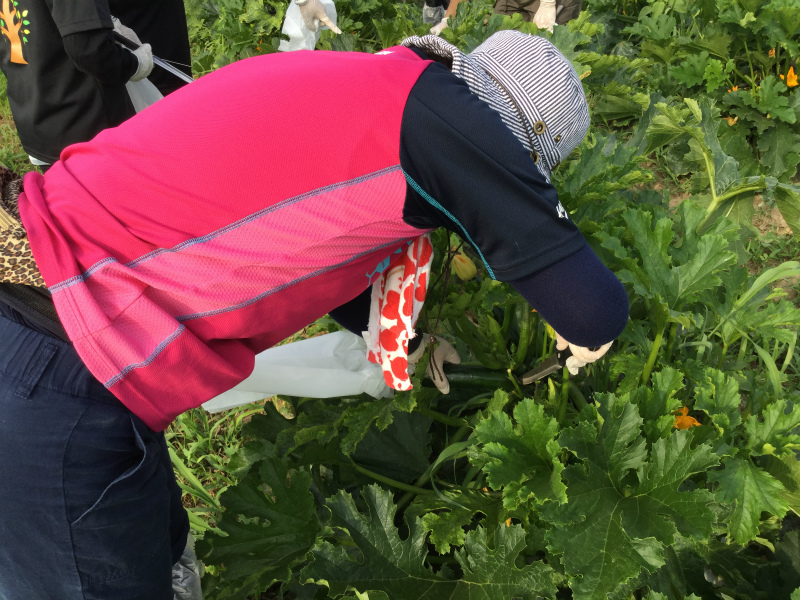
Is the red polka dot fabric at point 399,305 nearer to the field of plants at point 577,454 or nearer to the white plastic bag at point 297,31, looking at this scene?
the field of plants at point 577,454

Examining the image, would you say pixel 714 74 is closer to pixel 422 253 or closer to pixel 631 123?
pixel 631 123

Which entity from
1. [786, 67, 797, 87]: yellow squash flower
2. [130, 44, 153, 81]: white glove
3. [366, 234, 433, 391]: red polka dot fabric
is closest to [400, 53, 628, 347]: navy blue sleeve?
[366, 234, 433, 391]: red polka dot fabric

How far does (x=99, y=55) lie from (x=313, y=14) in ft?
4.67

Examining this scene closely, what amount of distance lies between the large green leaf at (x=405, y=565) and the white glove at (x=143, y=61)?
73.6 inches

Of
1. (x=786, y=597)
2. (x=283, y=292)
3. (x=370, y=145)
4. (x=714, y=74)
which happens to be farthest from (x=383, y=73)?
(x=714, y=74)

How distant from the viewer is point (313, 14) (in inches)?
134

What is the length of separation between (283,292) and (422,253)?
39 centimetres

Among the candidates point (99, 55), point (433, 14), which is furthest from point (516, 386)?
point (433, 14)

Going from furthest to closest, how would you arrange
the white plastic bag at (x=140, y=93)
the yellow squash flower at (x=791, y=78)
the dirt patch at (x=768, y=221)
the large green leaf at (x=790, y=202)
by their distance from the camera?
the yellow squash flower at (x=791, y=78) < the dirt patch at (x=768, y=221) < the white plastic bag at (x=140, y=93) < the large green leaf at (x=790, y=202)

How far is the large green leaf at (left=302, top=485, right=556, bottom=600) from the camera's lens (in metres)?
1.46

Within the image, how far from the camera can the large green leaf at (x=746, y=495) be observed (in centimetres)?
140

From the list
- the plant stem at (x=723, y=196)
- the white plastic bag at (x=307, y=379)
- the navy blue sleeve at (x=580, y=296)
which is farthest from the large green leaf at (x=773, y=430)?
the white plastic bag at (x=307, y=379)

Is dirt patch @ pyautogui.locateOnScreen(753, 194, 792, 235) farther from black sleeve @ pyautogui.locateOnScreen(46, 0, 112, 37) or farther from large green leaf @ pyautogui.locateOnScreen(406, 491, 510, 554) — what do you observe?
black sleeve @ pyautogui.locateOnScreen(46, 0, 112, 37)

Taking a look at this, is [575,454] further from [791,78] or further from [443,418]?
[791,78]
